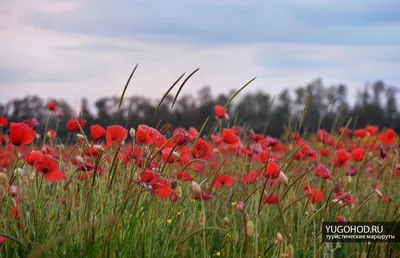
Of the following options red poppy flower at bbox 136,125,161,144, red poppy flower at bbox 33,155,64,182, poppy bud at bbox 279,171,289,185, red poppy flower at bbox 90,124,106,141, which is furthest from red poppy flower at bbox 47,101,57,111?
poppy bud at bbox 279,171,289,185

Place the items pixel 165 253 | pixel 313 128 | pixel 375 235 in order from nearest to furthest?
pixel 165 253, pixel 375 235, pixel 313 128

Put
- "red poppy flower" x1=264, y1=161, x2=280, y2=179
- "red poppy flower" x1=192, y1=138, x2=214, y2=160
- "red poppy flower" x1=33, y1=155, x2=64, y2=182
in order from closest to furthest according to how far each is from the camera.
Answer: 1. "red poppy flower" x1=33, y1=155, x2=64, y2=182
2. "red poppy flower" x1=264, y1=161, x2=280, y2=179
3. "red poppy flower" x1=192, y1=138, x2=214, y2=160

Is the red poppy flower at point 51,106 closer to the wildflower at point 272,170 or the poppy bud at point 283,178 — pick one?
the wildflower at point 272,170

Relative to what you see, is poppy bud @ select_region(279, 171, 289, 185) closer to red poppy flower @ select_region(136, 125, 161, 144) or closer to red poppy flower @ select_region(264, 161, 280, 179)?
red poppy flower @ select_region(264, 161, 280, 179)

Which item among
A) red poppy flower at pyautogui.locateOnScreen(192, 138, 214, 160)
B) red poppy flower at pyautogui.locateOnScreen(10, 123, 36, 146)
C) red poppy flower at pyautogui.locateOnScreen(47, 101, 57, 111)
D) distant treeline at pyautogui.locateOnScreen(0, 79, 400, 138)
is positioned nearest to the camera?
red poppy flower at pyautogui.locateOnScreen(10, 123, 36, 146)

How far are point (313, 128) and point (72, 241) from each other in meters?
6.48

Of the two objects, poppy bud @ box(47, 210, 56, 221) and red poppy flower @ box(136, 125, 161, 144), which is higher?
red poppy flower @ box(136, 125, 161, 144)

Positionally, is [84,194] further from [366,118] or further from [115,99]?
[366,118]

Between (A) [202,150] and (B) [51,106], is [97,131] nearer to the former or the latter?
(A) [202,150]

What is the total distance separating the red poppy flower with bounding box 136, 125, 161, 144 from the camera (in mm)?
2498

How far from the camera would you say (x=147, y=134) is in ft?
8.20

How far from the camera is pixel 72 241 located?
2.38 meters

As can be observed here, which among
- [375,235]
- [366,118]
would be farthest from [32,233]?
[366,118]

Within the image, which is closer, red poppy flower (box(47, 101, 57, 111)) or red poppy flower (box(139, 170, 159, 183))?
red poppy flower (box(139, 170, 159, 183))
